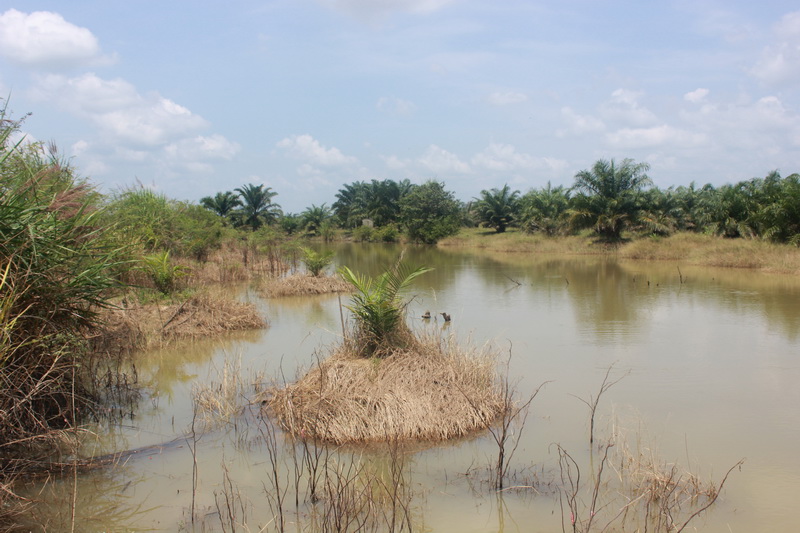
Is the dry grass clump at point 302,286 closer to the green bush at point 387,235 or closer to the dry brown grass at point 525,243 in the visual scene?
the dry brown grass at point 525,243

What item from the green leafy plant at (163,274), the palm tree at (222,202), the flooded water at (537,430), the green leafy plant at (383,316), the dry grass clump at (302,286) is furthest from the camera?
the palm tree at (222,202)

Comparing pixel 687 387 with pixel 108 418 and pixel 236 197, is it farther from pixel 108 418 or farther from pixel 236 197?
pixel 236 197

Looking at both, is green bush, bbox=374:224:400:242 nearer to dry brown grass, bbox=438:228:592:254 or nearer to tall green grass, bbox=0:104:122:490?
dry brown grass, bbox=438:228:592:254

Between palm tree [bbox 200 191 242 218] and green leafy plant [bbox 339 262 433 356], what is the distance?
44.0 metres

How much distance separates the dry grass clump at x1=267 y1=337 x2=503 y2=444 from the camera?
20.9ft

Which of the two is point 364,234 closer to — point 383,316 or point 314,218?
point 314,218

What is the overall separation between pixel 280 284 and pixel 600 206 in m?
23.2

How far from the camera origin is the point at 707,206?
31.9m

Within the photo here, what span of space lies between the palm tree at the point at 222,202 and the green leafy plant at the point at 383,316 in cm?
4397

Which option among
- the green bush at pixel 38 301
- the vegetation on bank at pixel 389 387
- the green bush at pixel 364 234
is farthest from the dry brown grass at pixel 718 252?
the green bush at pixel 364 234

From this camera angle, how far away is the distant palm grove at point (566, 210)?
28.7 m

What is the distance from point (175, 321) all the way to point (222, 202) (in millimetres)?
41080

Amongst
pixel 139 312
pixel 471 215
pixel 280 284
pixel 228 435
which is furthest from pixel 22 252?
pixel 471 215

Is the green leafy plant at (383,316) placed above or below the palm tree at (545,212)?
below
